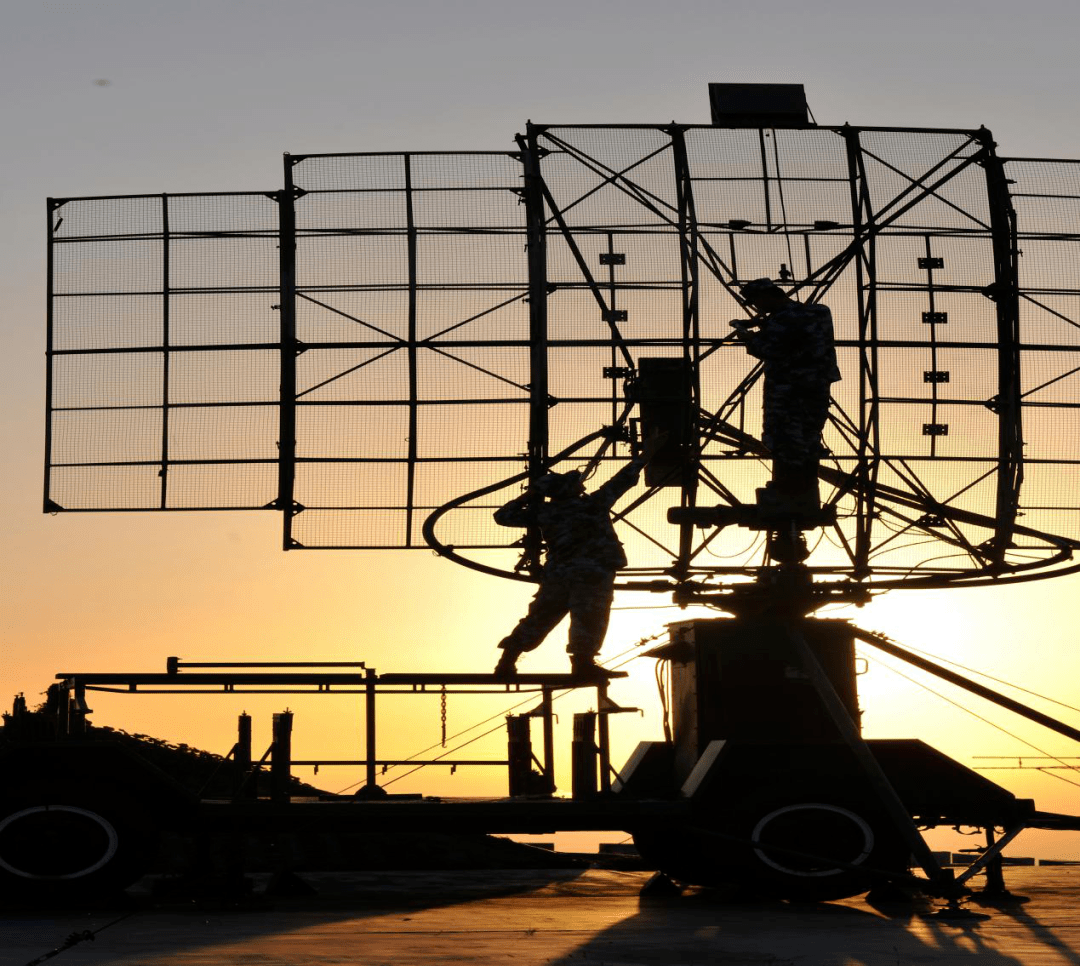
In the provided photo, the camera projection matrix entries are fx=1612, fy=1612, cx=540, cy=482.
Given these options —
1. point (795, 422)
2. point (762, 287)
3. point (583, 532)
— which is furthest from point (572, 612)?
point (762, 287)

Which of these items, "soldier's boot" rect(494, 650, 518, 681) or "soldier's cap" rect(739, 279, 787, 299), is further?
"soldier's cap" rect(739, 279, 787, 299)

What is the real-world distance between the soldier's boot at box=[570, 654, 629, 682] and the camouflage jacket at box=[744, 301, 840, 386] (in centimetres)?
405

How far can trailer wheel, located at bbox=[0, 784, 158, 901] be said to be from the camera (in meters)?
16.2

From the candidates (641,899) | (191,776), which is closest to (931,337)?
(641,899)

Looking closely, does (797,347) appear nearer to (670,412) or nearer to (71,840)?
(670,412)

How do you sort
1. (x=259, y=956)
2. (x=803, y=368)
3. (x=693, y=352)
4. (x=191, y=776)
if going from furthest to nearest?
(x=191, y=776)
(x=693, y=352)
(x=803, y=368)
(x=259, y=956)

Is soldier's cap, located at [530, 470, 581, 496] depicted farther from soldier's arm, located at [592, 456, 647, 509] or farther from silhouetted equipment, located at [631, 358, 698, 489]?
silhouetted equipment, located at [631, 358, 698, 489]

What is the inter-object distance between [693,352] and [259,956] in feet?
39.4

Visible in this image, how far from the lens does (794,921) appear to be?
14.9 meters

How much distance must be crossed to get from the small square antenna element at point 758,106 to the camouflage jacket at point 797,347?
5429mm

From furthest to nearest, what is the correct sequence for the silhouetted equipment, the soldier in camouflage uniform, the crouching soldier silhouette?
the silhouetted equipment, the soldier in camouflage uniform, the crouching soldier silhouette

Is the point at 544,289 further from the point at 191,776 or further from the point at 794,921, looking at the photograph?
the point at 191,776

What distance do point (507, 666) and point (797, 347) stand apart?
5.13m

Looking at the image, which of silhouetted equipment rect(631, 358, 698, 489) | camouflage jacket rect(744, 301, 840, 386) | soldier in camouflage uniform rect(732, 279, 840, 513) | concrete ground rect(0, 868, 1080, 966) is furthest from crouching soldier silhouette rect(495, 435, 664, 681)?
concrete ground rect(0, 868, 1080, 966)
